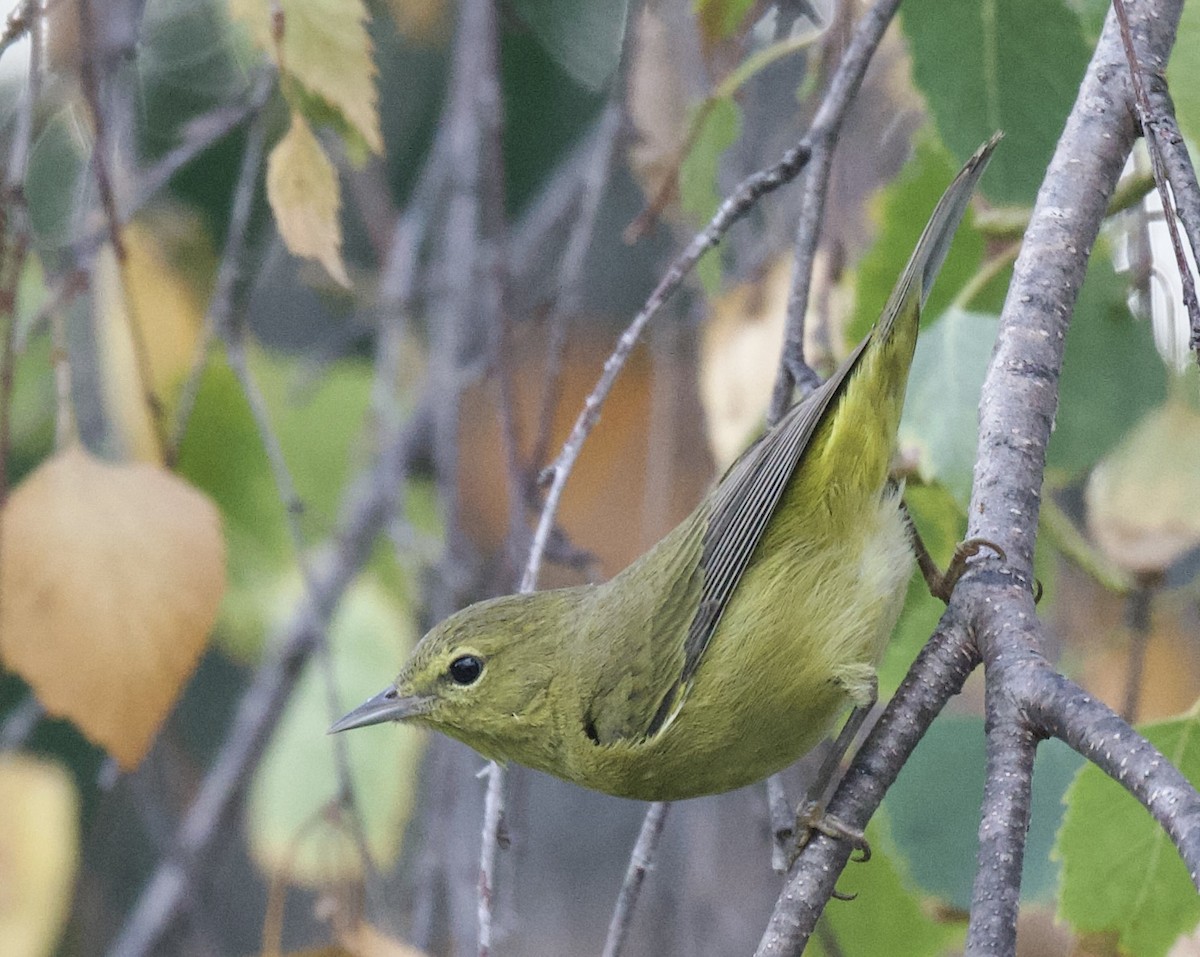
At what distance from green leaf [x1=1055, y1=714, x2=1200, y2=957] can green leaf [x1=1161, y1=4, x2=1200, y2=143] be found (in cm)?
97

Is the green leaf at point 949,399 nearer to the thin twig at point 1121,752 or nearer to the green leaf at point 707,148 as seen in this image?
the green leaf at point 707,148

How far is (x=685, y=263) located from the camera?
2.28 meters

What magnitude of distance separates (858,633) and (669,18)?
2.14m

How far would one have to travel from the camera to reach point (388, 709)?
2.81 metres

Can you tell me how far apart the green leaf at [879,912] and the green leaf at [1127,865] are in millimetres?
477

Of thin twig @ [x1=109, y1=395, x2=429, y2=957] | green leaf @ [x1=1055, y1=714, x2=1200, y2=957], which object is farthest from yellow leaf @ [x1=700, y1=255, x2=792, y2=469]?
thin twig @ [x1=109, y1=395, x2=429, y2=957]

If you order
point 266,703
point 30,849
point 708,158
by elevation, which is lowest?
point 30,849

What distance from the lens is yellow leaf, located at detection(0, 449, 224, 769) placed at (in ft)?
7.68

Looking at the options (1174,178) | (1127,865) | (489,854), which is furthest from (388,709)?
(1174,178)

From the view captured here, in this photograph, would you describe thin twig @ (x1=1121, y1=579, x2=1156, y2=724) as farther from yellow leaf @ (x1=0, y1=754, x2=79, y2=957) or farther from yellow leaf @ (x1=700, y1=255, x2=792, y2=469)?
yellow leaf @ (x1=0, y1=754, x2=79, y2=957)

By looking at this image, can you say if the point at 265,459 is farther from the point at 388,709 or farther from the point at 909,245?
the point at 909,245

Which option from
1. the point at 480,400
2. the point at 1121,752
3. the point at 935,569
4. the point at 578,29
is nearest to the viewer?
the point at 1121,752

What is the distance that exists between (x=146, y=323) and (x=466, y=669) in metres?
2.22

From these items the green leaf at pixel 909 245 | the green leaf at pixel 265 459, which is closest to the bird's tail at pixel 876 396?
the green leaf at pixel 909 245
